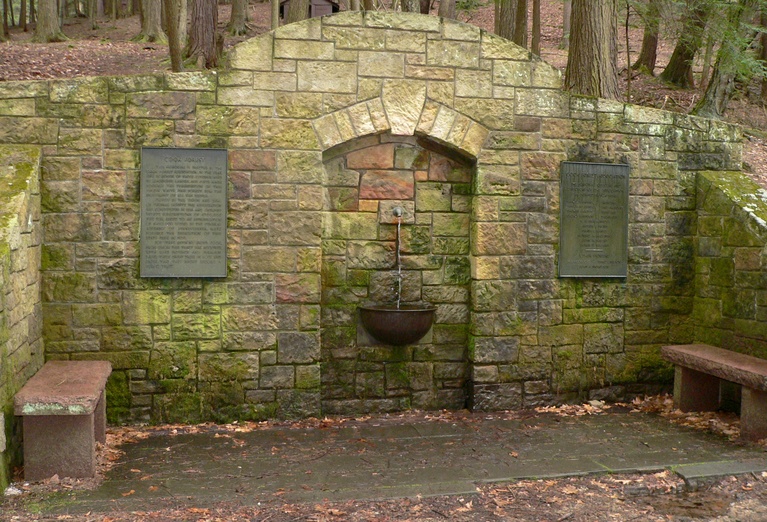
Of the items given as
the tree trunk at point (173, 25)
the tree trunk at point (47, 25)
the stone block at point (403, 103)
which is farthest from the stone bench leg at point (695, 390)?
the tree trunk at point (47, 25)

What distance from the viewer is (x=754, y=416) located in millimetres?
5348

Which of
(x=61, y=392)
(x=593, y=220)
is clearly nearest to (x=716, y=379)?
(x=593, y=220)

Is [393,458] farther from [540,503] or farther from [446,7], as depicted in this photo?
[446,7]

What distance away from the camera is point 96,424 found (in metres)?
5.11

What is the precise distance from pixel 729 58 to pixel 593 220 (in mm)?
5450

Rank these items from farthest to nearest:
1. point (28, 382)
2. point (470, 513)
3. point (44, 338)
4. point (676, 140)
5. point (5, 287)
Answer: point (676, 140) < point (44, 338) < point (28, 382) < point (5, 287) < point (470, 513)

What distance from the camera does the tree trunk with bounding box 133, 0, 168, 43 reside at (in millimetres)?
18000

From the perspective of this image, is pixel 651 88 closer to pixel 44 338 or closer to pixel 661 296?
pixel 661 296

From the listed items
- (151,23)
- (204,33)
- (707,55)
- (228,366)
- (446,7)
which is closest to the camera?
(228,366)

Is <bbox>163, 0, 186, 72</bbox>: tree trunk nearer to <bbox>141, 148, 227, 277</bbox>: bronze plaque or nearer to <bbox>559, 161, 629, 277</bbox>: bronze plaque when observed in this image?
<bbox>141, 148, 227, 277</bbox>: bronze plaque

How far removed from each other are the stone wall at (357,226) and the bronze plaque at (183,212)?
0.09 metres

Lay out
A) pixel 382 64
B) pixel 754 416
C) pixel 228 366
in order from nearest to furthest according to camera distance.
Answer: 1. pixel 754 416
2. pixel 228 366
3. pixel 382 64

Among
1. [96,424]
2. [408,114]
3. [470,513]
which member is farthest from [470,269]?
[96,424]

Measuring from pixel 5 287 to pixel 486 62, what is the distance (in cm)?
398
